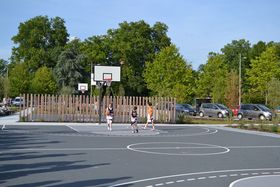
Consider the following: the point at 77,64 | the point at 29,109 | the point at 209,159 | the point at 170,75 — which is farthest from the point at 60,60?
the point at 209,159

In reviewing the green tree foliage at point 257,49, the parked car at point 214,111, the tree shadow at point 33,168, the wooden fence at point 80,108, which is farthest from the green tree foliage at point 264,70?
the tree shadow at point 33,168

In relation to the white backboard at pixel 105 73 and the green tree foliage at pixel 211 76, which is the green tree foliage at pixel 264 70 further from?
the white backboard at pixel 105 73

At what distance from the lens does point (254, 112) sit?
153 feet

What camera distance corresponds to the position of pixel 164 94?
56.1 meters

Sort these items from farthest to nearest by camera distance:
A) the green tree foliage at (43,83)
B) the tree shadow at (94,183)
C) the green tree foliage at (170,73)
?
the green tree foliage at (43,83) < the green tree foliage at (170,73) < the tree shadow at (94,183)

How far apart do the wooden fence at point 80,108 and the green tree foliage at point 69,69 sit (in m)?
36.2

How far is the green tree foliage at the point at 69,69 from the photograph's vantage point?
72.3 metres

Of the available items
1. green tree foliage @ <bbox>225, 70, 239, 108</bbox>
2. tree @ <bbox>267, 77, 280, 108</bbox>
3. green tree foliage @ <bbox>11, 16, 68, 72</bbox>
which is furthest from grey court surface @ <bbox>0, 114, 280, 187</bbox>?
green tree foliage @ <bbox>11, 16, 68, 72</bbox>

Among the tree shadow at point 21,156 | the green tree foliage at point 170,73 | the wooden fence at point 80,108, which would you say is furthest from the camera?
the green tree foliage at point 170,73

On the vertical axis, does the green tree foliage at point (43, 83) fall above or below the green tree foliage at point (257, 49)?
below

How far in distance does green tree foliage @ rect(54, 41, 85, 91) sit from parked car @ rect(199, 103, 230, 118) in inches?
1079

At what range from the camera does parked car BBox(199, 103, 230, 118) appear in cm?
4872

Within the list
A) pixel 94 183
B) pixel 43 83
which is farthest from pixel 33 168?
pixel 43 83

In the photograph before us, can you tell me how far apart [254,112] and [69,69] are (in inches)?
1399
